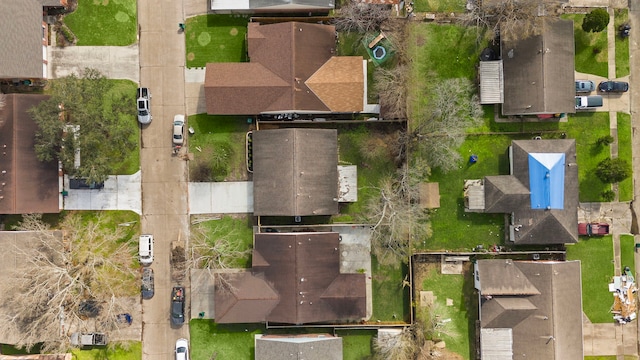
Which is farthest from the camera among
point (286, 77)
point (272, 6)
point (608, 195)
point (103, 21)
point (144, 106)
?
point (103, 21)

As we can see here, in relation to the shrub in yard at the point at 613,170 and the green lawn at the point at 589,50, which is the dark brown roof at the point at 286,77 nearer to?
the green lawn at the point at 589,50

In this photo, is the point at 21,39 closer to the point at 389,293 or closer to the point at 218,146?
the point at 218,146

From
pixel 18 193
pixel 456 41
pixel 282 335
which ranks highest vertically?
pixel 456 41

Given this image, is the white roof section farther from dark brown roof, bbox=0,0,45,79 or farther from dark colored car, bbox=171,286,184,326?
dark brown roof, bbox=0,0,45,79

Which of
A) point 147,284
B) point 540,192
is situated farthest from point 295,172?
point 540,192

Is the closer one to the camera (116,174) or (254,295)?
(254,295)

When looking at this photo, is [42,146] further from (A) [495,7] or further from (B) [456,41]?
(A) [495,7]

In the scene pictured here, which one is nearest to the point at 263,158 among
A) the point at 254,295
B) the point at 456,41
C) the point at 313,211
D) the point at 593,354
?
the point at 313,211
